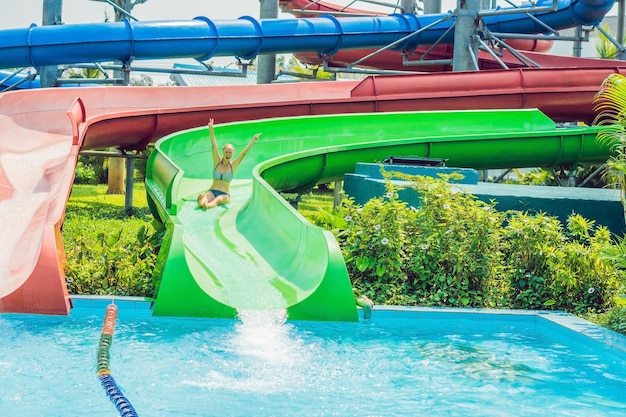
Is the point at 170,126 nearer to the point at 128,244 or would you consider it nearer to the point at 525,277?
the point at 128,244

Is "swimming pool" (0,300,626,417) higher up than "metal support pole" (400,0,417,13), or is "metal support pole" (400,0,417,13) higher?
"metal support pole" (400,0,417,13)

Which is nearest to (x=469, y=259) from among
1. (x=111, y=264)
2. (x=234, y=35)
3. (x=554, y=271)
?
(x=554, y=271)

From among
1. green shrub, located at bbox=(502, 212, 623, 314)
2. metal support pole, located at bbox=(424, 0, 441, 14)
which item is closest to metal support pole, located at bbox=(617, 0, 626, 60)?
metal support pole, located at bbox=(424, 0, 441, 14)

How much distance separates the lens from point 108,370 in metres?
5.66

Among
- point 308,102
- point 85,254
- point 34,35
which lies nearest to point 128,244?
point 85,254

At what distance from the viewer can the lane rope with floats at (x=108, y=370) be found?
16.0ft

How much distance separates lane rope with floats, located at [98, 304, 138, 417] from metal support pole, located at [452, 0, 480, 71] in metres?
10.9

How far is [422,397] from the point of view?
5547 mm

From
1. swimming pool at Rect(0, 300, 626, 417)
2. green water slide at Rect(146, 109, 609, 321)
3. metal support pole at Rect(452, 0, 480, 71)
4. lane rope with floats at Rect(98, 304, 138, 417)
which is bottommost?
swimming pool at Rect(0, 300, 626, 417)

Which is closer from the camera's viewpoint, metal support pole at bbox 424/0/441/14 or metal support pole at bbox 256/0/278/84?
metal support pole at bbox 256/0/278/84

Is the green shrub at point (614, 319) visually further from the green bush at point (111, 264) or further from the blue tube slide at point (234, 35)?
the blue tube slide at point (234, 35)

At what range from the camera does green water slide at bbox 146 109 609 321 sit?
7.44 m

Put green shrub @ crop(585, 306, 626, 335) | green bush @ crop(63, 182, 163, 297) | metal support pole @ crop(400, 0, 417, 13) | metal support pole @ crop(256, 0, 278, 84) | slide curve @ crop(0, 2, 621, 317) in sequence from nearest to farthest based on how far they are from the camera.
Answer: green shrub @ crop(585, 306, 626, 335)
green bush @ crop(63, 182, 163, 297)
slide curve @ crop(0, 2, 621, 317)
metal support pole @ crop(256, 0, 278, 84)
metal support pole @ crop(400, 0, 417, 13)

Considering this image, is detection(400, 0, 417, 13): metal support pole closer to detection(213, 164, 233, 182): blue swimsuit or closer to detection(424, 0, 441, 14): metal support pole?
detection(424, 0, 441, 14): metal support pole
